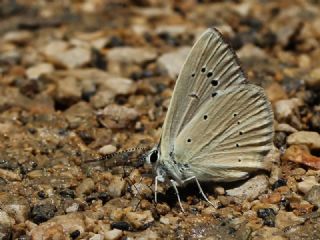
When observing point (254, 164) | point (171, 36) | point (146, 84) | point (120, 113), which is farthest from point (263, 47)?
point (254, 164)

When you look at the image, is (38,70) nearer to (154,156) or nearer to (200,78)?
(154,156)

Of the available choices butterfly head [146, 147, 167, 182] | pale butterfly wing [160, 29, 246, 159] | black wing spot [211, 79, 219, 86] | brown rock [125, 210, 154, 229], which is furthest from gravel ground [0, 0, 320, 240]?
black wing spot [211, 79, 219, 86]

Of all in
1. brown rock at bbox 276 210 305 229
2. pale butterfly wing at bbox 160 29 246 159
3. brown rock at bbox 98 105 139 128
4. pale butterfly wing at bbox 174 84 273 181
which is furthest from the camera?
brown rock at bbox 98 105 139 128

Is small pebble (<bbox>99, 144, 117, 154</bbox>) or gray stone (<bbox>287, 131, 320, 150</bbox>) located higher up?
gray stone (<bbox>287, 131, 320, 150</bbox>)

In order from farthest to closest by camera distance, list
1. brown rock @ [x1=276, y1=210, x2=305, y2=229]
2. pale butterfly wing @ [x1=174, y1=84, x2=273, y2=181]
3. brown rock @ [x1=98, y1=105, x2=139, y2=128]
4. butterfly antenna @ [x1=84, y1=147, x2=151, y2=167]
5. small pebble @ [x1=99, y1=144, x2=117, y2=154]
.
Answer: brown rock @ [x1=98, y1=105, x2=139, y2=128]
small pebble @ [x1=99, y1=144, x2=117, y2=154]
butterfly antenna @ [x1=84, y1=147, x2=151, y2=167]
pale butterfly wing @ [x1=174, y1=84, x2=273, y2=181]
brown rock @ [x1=276, y1=210, x2=305, y2=229]

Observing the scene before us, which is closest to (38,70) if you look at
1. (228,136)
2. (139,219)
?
(228,136)

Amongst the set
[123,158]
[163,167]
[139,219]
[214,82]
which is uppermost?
[214,82]

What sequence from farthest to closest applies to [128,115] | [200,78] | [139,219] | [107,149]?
[128,115], [107,149], [200,78], [139,219]

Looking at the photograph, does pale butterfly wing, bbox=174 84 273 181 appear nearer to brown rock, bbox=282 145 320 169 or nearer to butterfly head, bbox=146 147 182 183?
butterfly head, bbox=146 147 182 183
